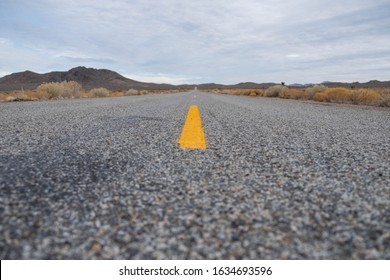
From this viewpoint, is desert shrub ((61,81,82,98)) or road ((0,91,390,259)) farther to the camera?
desert shrub ((61,81,82,98))

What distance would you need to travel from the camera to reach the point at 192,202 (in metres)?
1.70

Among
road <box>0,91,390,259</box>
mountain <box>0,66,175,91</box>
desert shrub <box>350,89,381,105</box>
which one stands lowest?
road <box>0,91,390,259</box>

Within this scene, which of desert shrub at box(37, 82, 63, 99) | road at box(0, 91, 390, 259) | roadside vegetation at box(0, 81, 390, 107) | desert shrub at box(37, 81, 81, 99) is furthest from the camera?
desert shrub at box(37, 82, 63, 99)

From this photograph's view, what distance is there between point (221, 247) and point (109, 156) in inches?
66.5

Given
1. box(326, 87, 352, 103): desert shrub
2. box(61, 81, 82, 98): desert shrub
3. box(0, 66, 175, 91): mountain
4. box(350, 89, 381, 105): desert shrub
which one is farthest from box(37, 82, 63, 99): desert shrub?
box(0, 66, 175, 91): mountain

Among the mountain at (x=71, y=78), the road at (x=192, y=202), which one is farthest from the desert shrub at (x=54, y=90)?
the mountain at (x=71, y=78)

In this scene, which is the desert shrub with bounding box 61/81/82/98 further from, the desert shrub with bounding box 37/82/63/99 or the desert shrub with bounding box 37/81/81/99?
the desert shrub with bounding box 37/82/63/99

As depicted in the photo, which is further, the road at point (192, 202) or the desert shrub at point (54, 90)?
the desert shrub at point (54, 90)

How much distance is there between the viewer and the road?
1259mm

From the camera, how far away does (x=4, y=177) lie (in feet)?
6.64

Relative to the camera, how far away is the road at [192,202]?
1.26 meters

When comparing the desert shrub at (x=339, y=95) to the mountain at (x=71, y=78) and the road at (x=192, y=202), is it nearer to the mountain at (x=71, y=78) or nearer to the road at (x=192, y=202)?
the road at (x=192, y=202)

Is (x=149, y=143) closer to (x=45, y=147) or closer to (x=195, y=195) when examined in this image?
(x=45, y=147)
